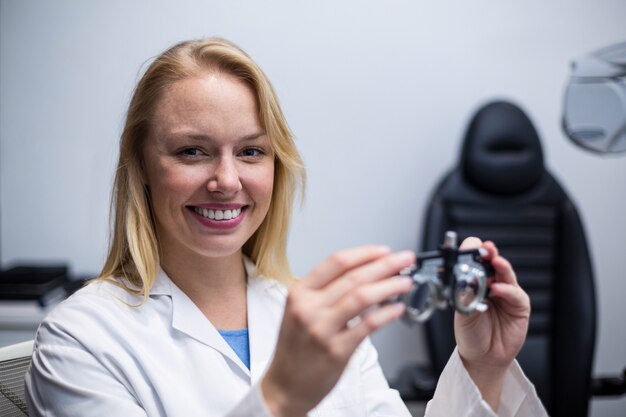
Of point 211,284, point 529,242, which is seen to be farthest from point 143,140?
point 529,242

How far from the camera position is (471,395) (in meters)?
0.99

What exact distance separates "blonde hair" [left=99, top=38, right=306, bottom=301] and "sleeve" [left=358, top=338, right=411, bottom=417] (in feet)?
1.29

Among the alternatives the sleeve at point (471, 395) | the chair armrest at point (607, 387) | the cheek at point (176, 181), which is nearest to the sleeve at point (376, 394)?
the sleeve at point (471, 395)

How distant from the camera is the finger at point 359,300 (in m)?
0.67

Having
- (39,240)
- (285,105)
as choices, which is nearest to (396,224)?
(285,105)

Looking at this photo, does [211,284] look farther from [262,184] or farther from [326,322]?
[326,322]

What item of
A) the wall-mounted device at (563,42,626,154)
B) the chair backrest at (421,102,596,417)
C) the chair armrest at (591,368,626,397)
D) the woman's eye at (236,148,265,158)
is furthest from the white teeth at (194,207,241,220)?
the chair armrest at (591,368,626,397)

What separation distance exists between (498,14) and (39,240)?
1.80 m

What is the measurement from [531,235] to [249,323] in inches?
51.2

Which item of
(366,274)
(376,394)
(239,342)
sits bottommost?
(376,394)

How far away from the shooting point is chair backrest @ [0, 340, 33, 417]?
1102 mm

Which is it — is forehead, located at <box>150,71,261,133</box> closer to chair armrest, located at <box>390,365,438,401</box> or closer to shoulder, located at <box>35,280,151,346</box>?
shoulder, located at <box>35,280,151,346</box>

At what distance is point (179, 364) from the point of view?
3.45ft

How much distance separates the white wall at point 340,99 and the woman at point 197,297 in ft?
3.30
